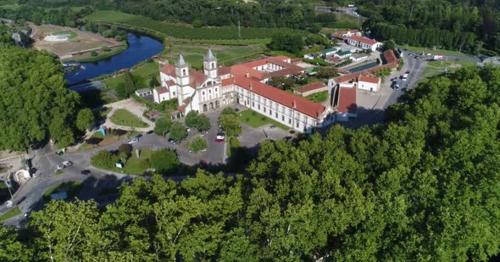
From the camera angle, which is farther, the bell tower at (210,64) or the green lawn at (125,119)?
the bell tower at (210,64)

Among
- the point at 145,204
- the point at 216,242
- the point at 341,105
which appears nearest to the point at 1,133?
the point at 145,204

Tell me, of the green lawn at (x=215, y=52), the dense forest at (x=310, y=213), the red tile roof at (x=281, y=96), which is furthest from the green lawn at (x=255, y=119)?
the green lawn at (x=215, y=52)

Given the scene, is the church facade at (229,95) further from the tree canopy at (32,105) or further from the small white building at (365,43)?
the small white building at (365,43)

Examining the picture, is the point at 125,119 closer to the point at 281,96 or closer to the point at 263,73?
the point at 281,96

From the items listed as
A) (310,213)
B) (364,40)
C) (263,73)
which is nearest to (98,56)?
(263,73)

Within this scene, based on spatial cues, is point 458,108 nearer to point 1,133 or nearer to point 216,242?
point 216,242
